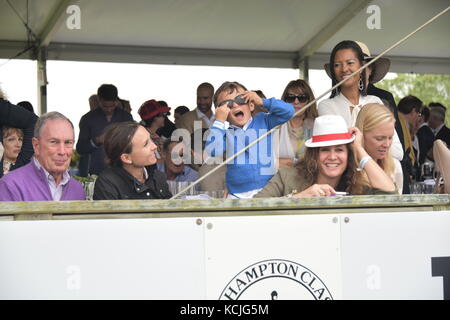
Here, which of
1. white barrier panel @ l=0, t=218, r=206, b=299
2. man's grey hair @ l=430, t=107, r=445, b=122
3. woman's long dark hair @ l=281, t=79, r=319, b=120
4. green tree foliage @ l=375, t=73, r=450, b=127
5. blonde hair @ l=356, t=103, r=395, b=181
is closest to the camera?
white barrier panel @ l=0, t=218, r=206, b=299

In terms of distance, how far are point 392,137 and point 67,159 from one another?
72.1 inches

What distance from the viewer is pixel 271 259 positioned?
9.91 ft

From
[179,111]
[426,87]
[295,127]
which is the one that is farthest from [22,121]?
[426,87]

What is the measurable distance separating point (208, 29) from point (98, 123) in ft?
5.15

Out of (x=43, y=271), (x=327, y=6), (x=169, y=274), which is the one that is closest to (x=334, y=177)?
(x=169, y=274)

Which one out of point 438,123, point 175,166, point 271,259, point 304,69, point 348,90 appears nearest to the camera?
point 271,259

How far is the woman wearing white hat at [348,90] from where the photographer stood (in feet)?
15.3

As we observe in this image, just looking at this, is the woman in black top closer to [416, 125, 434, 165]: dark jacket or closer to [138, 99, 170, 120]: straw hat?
[138, 99, 170, 120]: straw hat

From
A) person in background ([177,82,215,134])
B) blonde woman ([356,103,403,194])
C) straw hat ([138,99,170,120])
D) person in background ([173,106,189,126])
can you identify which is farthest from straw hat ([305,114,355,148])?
person in background ([173,106,189,126])

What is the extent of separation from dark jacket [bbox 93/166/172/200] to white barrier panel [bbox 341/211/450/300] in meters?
1.02

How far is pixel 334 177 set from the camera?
3.80 meters

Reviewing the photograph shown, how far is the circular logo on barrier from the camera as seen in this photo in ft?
9.87

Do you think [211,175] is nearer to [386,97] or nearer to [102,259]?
[386,97]
